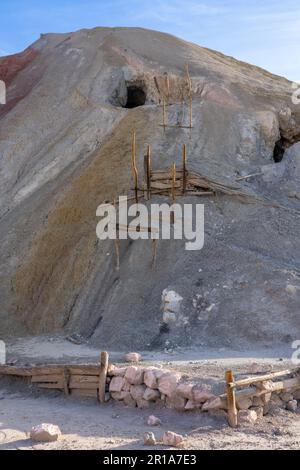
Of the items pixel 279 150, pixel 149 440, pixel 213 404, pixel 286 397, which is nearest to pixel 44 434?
pixel 149 440

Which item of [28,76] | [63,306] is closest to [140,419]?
[63,306]

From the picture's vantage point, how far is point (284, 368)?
1134 centimetres

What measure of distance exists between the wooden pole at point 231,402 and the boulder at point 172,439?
1102mm

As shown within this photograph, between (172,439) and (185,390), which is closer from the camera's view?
(172,439)

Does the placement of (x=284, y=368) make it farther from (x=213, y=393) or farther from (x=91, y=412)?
(x=91, y=412)

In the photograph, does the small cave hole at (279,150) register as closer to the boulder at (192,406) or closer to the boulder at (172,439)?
the boulder at (192,406)

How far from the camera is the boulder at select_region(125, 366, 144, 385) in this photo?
10.9 metres

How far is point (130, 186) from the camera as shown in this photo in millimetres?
19797

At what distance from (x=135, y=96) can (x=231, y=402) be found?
61.6 feet

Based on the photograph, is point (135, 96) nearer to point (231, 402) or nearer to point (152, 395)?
point (152, 395)

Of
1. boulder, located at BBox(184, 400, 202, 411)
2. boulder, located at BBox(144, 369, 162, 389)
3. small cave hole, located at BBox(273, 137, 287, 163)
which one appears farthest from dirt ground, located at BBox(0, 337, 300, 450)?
small cave hole, located at BBox(273, 137, 287, 163)

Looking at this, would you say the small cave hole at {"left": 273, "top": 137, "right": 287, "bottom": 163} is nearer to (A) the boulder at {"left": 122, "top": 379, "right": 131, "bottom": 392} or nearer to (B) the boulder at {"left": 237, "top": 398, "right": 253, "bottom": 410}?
(A) the boulder at {"left": 122, "top": 379, "right": 131, "bottom": 392}

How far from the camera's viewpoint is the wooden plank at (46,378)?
12.1m

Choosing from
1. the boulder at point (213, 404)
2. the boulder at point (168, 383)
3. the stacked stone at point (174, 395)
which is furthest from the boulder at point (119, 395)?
the boulder at point (213, 404)
